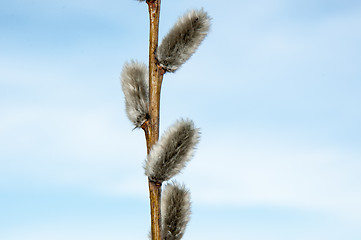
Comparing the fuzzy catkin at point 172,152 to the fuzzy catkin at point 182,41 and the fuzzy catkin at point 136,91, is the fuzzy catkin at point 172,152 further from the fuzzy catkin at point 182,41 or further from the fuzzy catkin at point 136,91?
the fuzzy catkin at point 182,41

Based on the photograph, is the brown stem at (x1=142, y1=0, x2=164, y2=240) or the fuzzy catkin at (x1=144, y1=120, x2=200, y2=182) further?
the brown stem at (x1=142, y1=0, x2=164, y2=240)

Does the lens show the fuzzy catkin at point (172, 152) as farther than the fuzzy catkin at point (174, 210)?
No

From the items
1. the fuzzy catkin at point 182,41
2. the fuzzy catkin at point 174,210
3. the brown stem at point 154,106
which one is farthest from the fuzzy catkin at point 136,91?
the fuzzy catkin at point 174,210

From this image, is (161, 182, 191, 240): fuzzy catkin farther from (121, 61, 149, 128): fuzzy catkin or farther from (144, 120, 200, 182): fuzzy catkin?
(121, 61, 149, 128): fuzzy catkin

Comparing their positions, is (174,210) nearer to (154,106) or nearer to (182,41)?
(154,106)

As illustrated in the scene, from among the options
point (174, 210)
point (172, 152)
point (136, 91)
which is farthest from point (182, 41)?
point (174, 210)

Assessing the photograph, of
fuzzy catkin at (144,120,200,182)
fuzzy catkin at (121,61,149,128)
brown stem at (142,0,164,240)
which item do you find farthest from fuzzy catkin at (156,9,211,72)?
fuzzy catkin at (144,120,200,182)

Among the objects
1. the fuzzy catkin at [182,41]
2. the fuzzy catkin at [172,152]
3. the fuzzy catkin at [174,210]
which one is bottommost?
the fuzzy catkin at [174,210]
